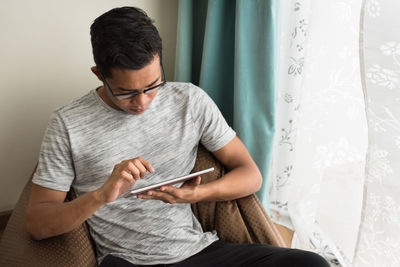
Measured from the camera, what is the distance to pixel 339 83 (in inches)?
57.9

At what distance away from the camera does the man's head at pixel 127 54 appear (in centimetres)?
112

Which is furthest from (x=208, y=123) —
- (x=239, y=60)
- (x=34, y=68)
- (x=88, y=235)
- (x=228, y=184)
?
A: (x=34, y=68)

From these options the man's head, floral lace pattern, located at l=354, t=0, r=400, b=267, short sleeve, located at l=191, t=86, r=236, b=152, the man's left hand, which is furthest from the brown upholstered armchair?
the man's head

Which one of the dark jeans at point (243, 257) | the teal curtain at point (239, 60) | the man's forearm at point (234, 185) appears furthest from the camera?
the teal curtain at point (239, 60)

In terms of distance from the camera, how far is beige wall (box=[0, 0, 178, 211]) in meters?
1.61

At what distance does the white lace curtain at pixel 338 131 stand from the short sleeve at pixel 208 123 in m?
0.44

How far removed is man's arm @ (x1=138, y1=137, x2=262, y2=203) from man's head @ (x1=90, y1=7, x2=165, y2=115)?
0.33 m

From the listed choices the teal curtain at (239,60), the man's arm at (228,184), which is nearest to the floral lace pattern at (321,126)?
the teal curtain at (239,60)

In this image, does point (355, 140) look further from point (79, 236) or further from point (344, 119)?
point (79, 236)

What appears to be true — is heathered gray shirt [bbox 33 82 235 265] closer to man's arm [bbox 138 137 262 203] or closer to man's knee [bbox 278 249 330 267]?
man's arm [bbox 138 137 262 203]

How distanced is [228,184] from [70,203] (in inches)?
22.0

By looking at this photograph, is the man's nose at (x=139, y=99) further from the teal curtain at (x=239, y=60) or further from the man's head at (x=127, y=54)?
the teal curtain at (x=239, y=60)

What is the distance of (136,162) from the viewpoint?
107 centimetres

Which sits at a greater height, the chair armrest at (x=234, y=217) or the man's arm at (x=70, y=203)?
the man's arm at (x=70, y=203)
